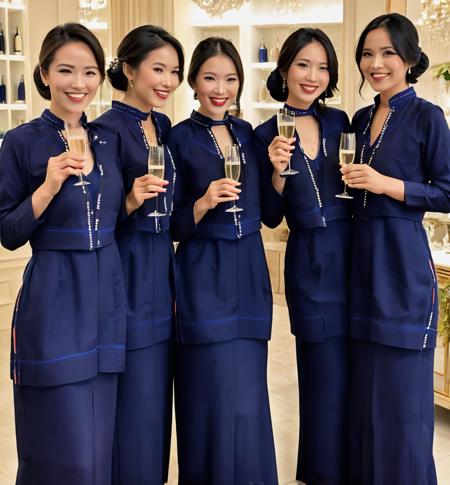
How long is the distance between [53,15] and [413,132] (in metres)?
3.66

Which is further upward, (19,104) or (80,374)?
(19,104)

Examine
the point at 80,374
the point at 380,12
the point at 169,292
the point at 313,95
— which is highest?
the point at 380,12

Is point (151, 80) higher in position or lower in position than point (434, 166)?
higher

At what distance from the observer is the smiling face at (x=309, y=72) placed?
2.83 m

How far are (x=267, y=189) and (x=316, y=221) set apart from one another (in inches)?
8.6

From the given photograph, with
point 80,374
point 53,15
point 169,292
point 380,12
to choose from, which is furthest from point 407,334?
point 53,15

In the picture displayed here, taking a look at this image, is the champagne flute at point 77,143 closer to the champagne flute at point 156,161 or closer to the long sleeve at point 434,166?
the champagne flute at point 156,161

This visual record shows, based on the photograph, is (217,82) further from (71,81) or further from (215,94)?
(71,81)

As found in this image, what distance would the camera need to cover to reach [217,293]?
284cm

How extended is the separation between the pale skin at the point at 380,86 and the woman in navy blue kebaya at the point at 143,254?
2.14 ft

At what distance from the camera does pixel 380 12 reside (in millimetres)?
5121

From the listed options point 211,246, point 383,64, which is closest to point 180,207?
point 211,246

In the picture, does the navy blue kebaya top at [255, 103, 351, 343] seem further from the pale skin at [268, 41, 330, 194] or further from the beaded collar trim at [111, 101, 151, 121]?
the beaded collar trim at [111, 101, 151, 121]

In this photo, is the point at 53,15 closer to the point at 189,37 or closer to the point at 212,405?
the point at 189,37
